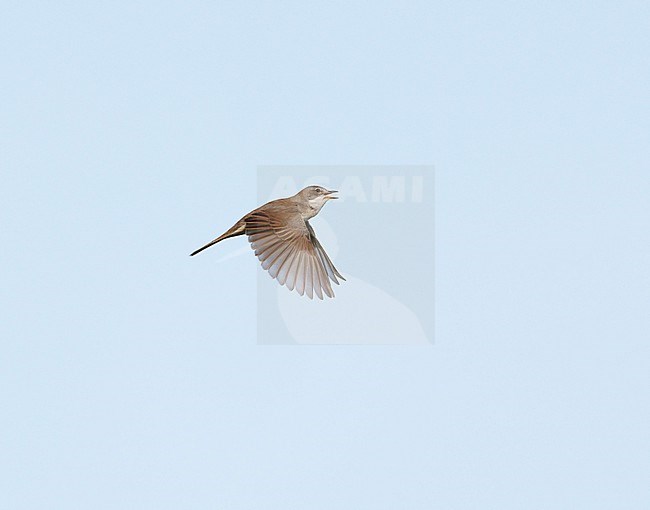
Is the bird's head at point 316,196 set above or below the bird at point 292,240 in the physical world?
above

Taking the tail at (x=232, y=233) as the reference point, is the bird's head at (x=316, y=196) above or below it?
above

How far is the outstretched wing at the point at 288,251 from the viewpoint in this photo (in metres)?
4.03

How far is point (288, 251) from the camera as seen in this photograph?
406cm

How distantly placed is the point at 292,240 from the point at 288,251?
41mm

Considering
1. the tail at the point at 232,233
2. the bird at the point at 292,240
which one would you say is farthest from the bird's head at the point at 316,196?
the tail at the point at 232,233

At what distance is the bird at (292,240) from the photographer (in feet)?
13.2

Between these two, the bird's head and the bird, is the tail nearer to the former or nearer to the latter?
the bird

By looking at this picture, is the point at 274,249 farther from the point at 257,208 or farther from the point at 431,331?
the point at 431,331

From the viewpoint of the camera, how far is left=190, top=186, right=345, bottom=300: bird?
13.2 feet

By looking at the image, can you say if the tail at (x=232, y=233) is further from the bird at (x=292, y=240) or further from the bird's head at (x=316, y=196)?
the bird's head at (x=316, y=196)

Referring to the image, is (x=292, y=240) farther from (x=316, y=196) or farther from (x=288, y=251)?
(x=316, y=196)

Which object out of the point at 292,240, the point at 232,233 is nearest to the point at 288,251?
the point at 292,240

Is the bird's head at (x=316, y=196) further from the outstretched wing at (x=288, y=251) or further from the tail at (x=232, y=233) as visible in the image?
the tail at (x=232, y=233)

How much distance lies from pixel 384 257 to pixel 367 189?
10.1 inches
